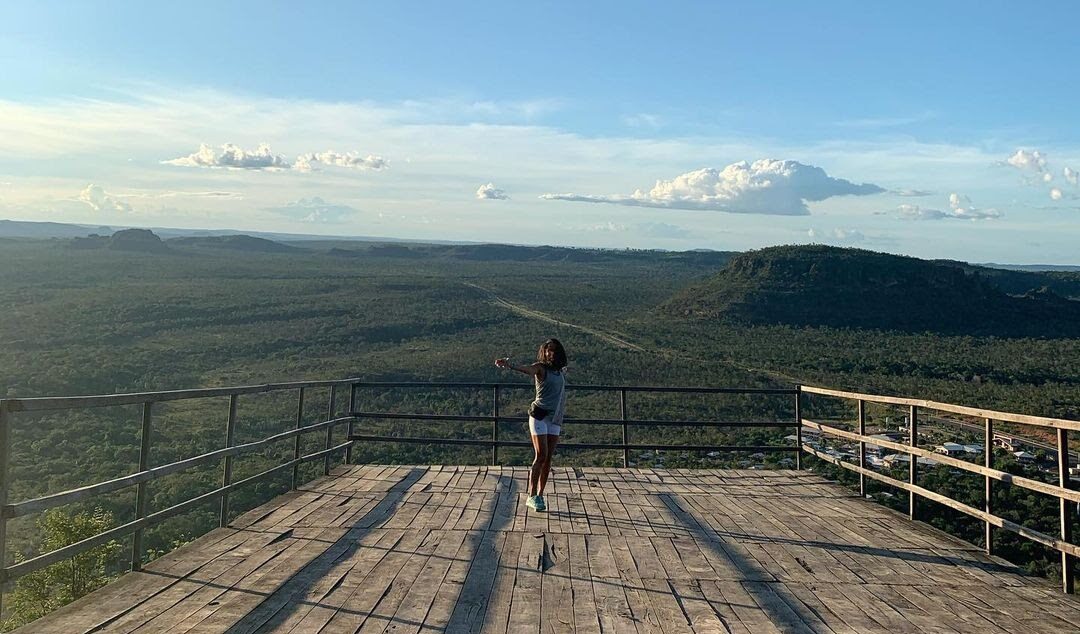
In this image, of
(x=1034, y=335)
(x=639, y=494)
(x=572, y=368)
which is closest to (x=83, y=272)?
(x=572, y=368)

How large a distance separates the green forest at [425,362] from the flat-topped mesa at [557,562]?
386 cm

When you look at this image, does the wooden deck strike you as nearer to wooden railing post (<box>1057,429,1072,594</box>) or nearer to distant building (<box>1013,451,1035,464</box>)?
wooden railing post (<box>1057,429,1072,594</box>)

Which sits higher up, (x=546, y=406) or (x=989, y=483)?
(x=546, y=406)

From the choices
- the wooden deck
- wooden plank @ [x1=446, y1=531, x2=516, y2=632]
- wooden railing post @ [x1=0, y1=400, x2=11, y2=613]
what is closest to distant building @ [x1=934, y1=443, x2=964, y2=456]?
the wooden deck

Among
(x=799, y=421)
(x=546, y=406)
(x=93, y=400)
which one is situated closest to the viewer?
(x=93, y=400)

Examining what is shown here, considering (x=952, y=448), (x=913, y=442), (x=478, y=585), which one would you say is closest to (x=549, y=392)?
(x=478, y=585)

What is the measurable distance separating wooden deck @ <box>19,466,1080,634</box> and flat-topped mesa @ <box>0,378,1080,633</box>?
0.07ft

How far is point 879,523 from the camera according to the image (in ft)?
26.2

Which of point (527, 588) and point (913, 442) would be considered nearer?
point (527, 588)

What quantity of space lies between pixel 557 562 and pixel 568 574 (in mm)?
332

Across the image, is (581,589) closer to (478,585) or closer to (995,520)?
(478,585)

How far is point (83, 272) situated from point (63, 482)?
82.5m

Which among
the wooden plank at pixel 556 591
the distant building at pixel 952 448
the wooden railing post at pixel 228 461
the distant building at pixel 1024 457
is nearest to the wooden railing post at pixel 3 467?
the wooden railing post at pixel 228 461

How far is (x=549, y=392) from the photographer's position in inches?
315
